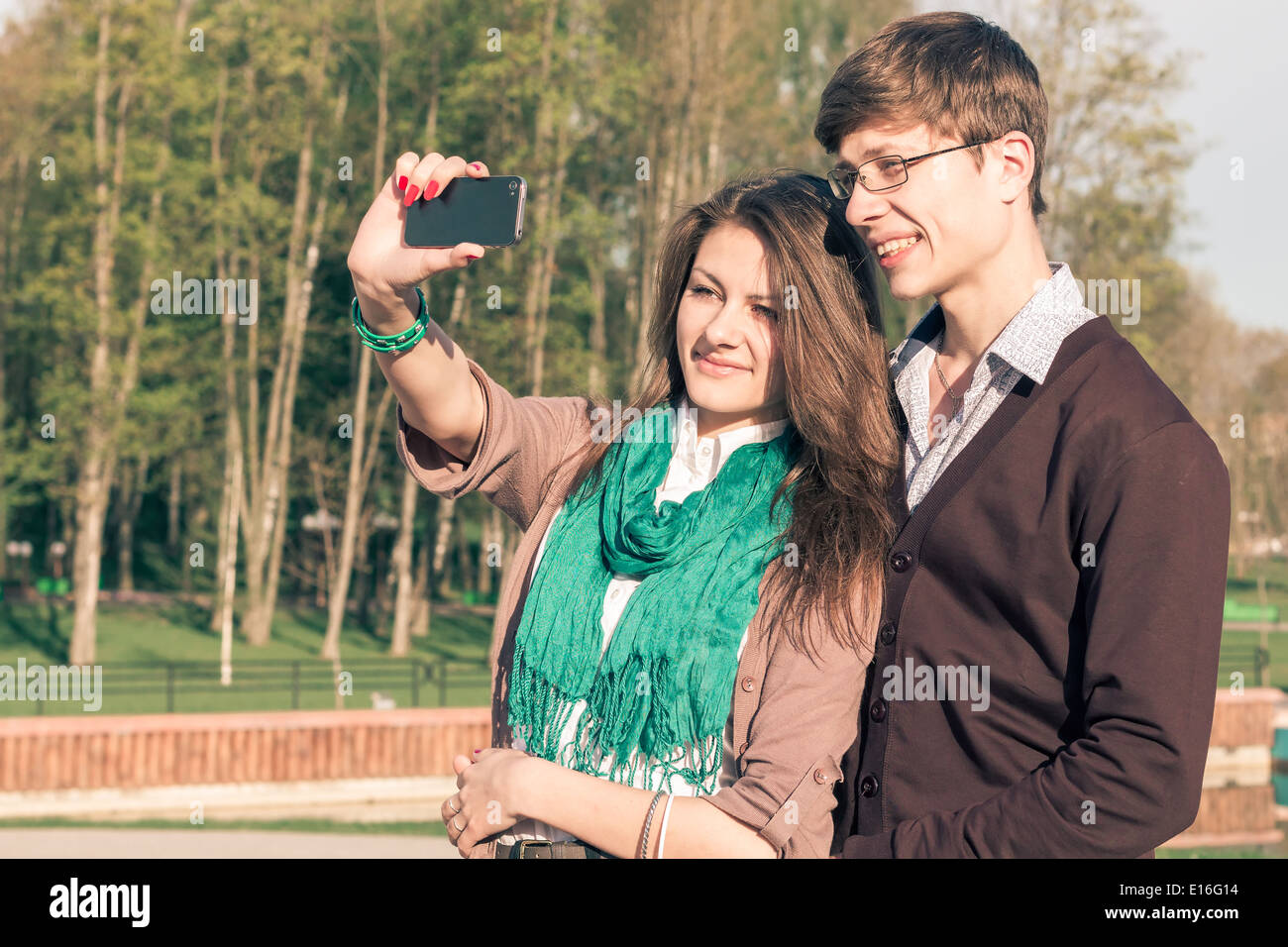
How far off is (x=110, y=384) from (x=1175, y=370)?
19.6m

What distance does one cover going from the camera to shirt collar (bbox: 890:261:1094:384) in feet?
7.65

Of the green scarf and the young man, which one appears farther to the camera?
the green scarf

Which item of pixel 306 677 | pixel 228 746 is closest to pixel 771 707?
pixel 228 746

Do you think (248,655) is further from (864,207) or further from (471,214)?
(864,207)

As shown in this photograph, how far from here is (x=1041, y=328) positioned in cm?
238

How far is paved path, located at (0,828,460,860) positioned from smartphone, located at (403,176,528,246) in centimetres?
853

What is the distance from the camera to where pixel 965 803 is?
2.24 m

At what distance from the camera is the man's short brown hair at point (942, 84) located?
2438 millimetres

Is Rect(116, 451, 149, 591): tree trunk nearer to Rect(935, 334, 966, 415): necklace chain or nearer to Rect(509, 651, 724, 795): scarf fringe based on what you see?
Rect(509, 651, 724, 795): scarf fringe

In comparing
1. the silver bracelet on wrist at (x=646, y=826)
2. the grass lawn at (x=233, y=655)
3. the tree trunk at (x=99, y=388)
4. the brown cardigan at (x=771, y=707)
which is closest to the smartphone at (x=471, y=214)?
the brown cardigan at (x=771, y=707)

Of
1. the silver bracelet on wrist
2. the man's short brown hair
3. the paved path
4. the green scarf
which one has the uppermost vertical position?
the man's short brown hair

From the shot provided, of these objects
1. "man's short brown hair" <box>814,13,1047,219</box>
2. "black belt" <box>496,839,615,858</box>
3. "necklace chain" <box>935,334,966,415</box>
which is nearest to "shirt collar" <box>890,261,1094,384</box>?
"necklace chain" <box>935,334,966,415</box>

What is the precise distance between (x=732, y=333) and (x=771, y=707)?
765 mm
